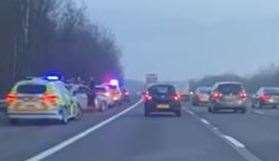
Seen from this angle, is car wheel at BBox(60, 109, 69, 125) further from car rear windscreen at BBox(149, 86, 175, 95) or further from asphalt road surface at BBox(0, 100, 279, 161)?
car rear windscreen at BBox(149, 86, 175, 95)

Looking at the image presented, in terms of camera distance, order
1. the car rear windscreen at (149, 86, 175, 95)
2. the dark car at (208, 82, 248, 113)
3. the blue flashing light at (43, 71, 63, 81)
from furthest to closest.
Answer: the dark car at (208, 82, 248, 113), the car rear windscreen at (149, 86, 175, 95), the blue flashing light at (43, 71, 63, 81)

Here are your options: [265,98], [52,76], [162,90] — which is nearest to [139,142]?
[162,90]

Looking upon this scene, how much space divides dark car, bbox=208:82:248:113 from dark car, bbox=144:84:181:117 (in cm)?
517

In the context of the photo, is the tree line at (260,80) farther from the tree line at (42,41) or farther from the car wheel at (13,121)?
the car wheel at (13,121)

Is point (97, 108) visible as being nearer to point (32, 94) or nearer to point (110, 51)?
point (32, 94)

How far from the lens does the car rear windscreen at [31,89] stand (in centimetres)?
3444

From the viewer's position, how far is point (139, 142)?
80.5 ft

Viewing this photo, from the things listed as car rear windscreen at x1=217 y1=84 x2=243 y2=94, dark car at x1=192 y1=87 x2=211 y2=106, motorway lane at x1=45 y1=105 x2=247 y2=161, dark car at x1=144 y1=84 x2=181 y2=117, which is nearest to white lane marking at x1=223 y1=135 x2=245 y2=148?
motorway lane at x1=45 y1=105 x2=247 y2=161

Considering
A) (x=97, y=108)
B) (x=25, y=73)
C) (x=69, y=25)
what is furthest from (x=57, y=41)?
(x=97, y=108)

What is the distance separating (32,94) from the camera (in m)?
34.2

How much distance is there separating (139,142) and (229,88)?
25610 mm

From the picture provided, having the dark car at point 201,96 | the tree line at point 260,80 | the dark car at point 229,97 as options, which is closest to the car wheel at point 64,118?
the dark car at point 229,97

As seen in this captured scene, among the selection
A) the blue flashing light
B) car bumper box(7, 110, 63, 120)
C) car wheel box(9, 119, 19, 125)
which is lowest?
car wheel box(9, 119, 19, 125)

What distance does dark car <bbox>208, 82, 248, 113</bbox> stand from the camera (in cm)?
4900
